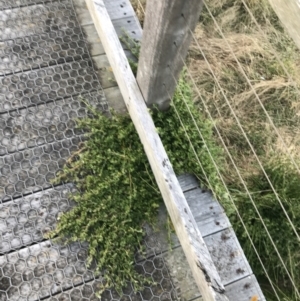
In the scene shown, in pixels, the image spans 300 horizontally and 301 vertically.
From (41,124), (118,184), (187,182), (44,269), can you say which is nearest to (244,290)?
(187,182)

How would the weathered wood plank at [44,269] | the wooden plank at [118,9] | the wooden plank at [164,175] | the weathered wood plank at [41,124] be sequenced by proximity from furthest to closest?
the wooden plank at [118,9]
the weathered wood plank at [41,124]
the weathered wood plank at [44,269]
the wooden plank at [164,175]

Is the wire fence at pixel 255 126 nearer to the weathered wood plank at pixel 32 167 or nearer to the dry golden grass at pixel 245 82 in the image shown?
the dry golden grass at pixel 245 82

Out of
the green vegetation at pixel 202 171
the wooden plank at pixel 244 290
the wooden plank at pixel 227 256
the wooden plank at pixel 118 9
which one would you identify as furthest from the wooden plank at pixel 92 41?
the wooden plank at pixel 244 290

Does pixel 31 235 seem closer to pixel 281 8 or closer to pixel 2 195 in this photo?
pixel 2 195

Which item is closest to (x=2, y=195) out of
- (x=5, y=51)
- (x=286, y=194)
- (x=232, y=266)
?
(x=5, y=51)

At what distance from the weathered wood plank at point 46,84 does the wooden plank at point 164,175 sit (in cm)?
28

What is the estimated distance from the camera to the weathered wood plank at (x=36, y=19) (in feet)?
7.30

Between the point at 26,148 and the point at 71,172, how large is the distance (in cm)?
25

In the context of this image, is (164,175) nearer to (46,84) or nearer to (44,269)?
(44,269)

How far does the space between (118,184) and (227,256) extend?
0.57 m

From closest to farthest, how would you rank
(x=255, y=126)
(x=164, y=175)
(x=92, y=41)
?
(x=164, y=175) < (x=92, y=41) < (x=255, y=126)

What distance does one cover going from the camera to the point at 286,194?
209cm

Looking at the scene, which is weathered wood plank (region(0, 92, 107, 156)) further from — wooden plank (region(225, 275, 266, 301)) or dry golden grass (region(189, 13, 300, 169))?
wooden plank (region(225, 275, 266, 301))

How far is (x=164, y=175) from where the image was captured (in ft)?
5.30
